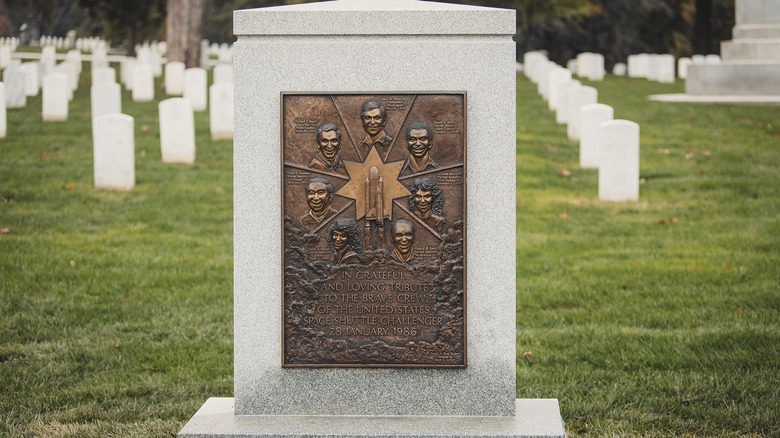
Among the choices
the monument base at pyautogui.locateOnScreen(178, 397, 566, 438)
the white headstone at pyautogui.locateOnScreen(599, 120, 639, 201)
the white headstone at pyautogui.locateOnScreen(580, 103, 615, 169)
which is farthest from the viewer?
the white headstone at pyautogui.locateOnScreen(580, 103, 615, 169)

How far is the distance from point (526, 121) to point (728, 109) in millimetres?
4068

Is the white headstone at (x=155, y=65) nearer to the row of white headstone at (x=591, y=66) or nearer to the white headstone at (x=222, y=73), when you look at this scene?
the white headstone at (x=222, y=73)

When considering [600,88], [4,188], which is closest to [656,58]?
[600,88]

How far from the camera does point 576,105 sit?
18.7 meters

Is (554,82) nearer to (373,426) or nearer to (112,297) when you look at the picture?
(112,297)

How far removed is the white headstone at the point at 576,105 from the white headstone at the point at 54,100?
9.09 m

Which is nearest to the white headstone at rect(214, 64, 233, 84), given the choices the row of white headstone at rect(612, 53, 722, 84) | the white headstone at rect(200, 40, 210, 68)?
the white headstone at rect(200, 40, 210, 68)

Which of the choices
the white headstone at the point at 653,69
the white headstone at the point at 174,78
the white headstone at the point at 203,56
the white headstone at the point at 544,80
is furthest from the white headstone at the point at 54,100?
the white headstone at the point at 653,69

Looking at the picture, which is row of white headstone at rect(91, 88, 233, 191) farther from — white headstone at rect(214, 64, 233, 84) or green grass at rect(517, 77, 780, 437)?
white headstone at rect(214, 64, 233, 84)

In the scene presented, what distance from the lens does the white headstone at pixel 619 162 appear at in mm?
12484

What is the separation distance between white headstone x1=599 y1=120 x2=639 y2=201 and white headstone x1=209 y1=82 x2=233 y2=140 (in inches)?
268

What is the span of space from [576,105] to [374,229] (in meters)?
14.2

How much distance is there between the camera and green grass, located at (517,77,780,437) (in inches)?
233

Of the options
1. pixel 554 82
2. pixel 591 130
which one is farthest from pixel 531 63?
pixel 591 130
